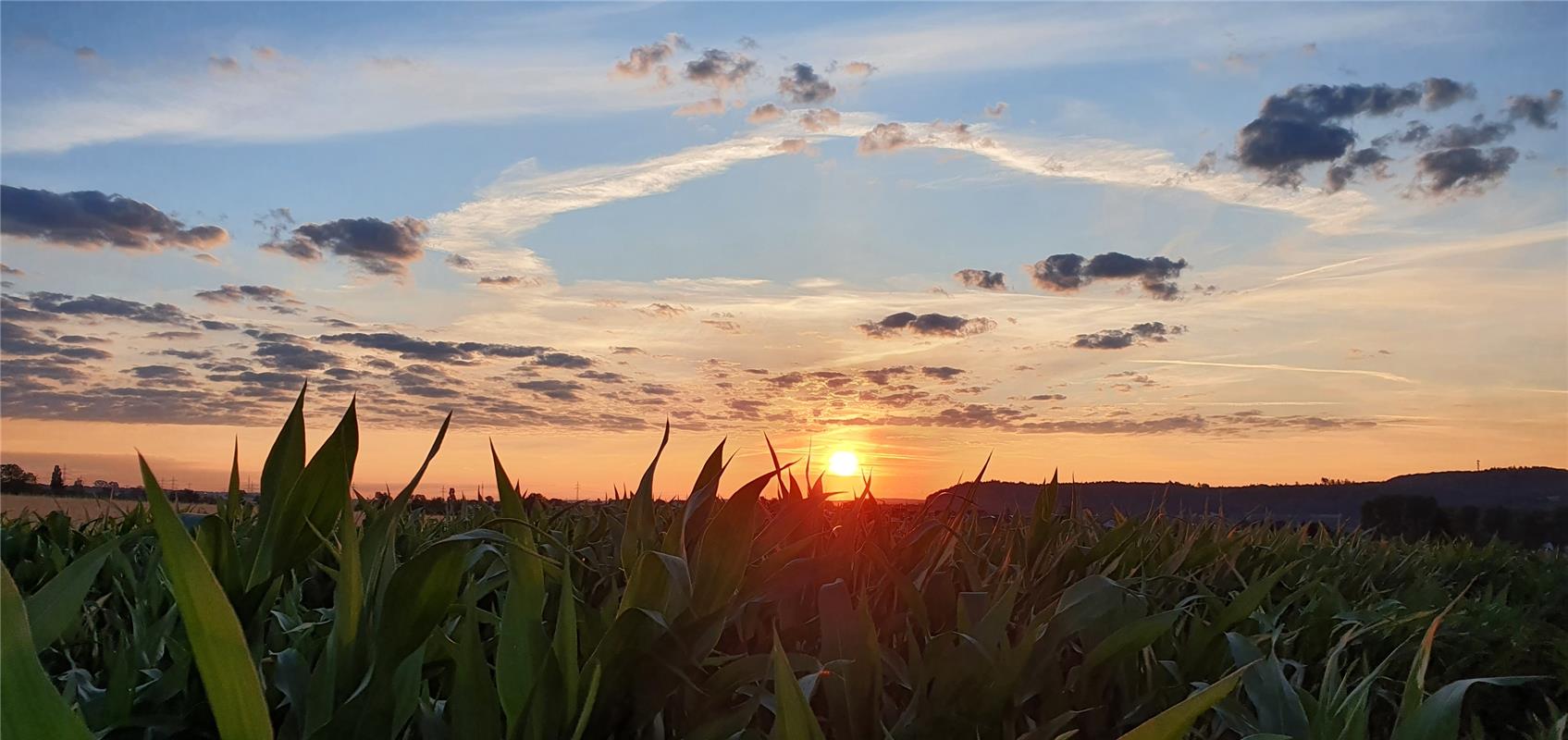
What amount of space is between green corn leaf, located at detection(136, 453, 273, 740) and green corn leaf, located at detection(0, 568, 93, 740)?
0.46ft

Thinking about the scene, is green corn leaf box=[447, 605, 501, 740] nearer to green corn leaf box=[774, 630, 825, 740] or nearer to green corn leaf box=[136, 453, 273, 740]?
green corn leaf box=[136, 453, 273, 740]

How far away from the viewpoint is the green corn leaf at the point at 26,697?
2.81ft

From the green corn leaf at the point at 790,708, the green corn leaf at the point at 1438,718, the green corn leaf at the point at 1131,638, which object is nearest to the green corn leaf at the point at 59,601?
the green corn leaf at the point at 790,708

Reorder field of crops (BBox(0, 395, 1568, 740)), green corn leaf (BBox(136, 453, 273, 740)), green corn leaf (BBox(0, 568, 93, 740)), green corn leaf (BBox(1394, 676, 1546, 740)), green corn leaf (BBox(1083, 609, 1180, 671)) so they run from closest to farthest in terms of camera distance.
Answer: green corn leaf (BBox(0, 568, 93, 740))
green corn leaf (BBox(136, 453, 273, 740))
field of crops (BBox(0, 395, 1568, 740))
green corn leaf (BBox(1394, 676, 1546, 740))
green corn leaf (BBox(1083, 609, 1180, 671))

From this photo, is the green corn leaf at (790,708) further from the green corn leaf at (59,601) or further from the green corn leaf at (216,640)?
the green corn leaf at (59,601)

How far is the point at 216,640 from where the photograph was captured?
1.02 metres

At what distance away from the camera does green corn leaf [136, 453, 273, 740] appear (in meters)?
1.01

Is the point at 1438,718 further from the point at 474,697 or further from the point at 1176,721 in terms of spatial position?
the point at 474,697

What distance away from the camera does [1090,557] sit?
323 centimetres

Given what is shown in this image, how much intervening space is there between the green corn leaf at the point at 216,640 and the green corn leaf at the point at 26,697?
0.14 meters

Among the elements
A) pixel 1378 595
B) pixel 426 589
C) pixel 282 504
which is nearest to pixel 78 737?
pixel 426 589

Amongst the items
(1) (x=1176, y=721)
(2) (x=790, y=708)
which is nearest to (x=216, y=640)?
(2) (x=790, y=708)

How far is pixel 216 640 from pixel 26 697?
0.17 metres

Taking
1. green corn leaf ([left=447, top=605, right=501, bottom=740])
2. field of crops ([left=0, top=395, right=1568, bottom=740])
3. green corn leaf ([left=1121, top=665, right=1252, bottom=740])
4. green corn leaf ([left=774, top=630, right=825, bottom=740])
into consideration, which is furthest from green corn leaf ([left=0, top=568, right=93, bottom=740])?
green corn leaf ([left=1121, top=665, right=1252, bottom=740])
